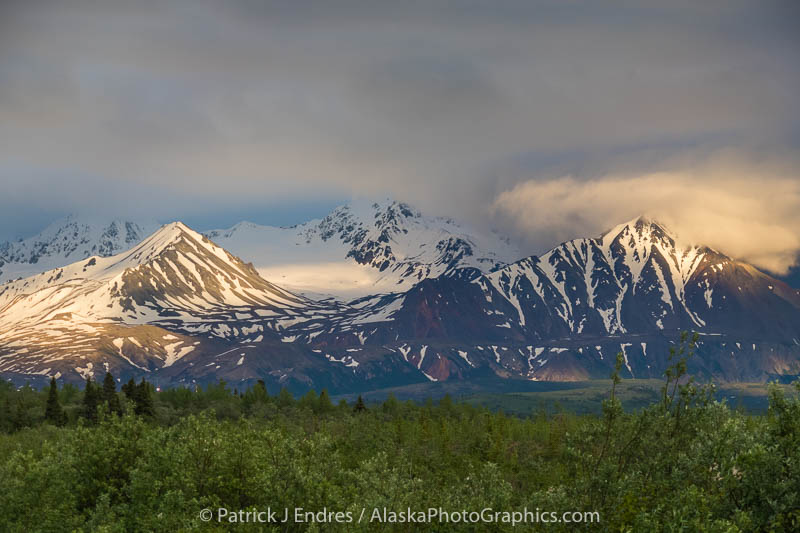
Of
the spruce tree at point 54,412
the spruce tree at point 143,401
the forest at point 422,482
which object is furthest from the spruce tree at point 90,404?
the forest at point 422,482

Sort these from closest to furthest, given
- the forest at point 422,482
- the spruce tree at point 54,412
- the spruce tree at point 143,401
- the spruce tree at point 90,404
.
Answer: the forest at point 422,482
the spruce tree at point 143,401
the spruce tree at point 90,404
the spruce tree at point 54,412

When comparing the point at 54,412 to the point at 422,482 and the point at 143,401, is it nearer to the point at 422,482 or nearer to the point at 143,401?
the point at 143,401

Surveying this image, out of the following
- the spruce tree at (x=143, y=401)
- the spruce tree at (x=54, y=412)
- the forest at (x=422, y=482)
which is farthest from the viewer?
the spruce tree at (x=54, y=412)

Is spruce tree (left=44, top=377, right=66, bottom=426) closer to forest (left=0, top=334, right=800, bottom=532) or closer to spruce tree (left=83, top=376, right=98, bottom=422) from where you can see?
spruce tree (left=83, top=376, right=98, bottom=422)

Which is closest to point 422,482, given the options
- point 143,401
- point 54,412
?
point 143,401

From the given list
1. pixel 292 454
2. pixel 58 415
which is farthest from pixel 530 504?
pixel 58 415

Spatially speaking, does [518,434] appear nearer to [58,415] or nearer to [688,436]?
[58,415]

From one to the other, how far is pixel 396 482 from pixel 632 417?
18168 mm

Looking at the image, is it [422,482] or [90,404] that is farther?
[90,404]

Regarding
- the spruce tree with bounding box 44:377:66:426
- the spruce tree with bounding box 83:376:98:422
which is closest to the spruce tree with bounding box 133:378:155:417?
the spruce tree with bounding box 83:376:98:422

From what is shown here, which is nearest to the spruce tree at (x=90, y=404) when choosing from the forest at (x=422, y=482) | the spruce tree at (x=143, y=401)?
the spruce tree at (x=143, y=401)

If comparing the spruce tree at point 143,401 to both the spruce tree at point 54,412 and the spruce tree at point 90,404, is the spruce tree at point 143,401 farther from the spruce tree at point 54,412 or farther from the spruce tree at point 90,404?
the spruce tree at point 54,412

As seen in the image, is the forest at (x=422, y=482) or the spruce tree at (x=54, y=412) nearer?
the forest at (x=422, y=482)

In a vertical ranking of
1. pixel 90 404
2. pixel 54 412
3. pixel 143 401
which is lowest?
pixel 54 412
